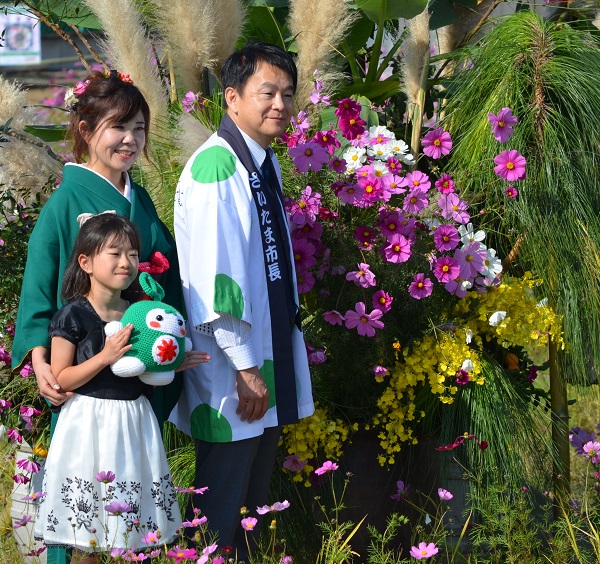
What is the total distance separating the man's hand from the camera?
2.10m

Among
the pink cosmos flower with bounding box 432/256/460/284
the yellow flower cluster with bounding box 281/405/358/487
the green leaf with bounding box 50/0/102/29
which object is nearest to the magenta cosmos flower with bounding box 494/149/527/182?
the pink cosmos flower with bounding box 432/256/460/284

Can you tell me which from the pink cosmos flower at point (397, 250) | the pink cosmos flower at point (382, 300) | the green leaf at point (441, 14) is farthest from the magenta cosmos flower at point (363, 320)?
the green leaf at point (441, 14)

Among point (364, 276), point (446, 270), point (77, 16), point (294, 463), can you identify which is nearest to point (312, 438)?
point (294, 463)

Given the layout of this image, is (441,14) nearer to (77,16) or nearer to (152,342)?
(77,16)

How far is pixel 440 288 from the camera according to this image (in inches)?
106

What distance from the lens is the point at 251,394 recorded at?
2107 millimetres

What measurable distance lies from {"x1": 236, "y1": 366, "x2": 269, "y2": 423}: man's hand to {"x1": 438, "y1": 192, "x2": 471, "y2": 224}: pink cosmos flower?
76 cm

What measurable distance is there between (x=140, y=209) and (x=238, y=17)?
0.83 meters

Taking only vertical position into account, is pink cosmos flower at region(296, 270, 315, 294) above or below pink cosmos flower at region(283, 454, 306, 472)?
above

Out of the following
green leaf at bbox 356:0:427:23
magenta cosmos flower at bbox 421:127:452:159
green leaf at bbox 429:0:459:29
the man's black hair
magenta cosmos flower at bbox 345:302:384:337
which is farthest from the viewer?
green leaf at bbox 429:0:459:29

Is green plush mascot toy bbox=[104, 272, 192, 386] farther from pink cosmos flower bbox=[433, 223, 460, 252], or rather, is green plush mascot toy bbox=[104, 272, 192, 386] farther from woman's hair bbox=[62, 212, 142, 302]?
pink cosmos flower bbox=[433, 223, 460, 252]

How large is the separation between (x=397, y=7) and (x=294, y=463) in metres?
1.32

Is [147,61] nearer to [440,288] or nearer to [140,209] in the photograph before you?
[140,209]

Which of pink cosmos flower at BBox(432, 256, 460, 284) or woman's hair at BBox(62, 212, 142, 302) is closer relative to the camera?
woman's hair at BBox(62, 212, 142, 302)
